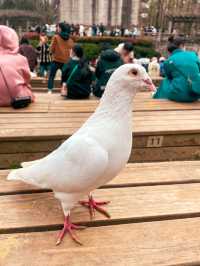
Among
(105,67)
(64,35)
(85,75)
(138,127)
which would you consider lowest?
(138,127)

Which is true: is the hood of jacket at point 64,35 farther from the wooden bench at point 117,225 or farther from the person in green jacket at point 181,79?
the wooden bench at point 117,225

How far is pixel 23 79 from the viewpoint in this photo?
3756mm

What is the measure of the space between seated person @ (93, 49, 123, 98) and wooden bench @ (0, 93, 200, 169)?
41.3 inches

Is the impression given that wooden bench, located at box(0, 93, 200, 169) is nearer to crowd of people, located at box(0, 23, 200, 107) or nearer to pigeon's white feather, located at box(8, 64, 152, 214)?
crowd of people, located at box(0, 23, 200, 107)

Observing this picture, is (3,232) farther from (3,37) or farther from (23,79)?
(3,37)

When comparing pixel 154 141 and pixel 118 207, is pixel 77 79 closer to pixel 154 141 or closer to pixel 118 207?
pixel 154 141

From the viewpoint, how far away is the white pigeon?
1.43m

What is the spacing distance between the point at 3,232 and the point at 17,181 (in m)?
0.43

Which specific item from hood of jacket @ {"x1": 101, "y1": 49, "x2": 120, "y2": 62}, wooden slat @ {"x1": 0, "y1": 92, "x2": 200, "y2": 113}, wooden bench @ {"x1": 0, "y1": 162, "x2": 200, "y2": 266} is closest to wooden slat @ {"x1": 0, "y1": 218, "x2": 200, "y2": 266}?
wooden bench @ {"x1": 0, "y1": 162, "x2": 200, "y2": 266}

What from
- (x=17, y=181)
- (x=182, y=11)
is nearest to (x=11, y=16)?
(x=182, y=11)

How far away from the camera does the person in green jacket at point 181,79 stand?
13.6 ft

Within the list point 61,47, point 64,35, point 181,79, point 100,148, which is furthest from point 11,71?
point 64,35

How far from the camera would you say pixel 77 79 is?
15.0 ft

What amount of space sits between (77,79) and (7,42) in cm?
111
